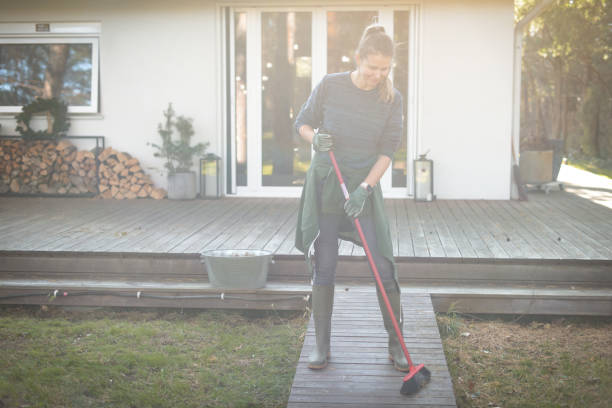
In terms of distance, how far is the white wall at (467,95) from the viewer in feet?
22.7

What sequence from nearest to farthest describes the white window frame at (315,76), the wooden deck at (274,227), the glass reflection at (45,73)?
1. the wooden deck at (274,227)
2. the white window frame at (315,76)
3. the glass reflection at (45,73)

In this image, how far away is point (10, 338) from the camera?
3.76 meters

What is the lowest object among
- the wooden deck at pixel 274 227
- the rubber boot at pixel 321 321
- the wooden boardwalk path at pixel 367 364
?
the wooden boardwalk path at pixel 367 364

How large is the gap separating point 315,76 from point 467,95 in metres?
1.66

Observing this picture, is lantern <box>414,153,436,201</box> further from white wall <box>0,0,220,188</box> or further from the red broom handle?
the red broom handle

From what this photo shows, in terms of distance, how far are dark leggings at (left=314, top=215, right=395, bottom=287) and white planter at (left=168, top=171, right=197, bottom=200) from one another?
439 cm

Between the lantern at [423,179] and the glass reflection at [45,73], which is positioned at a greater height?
the glass reflection at [45,73]

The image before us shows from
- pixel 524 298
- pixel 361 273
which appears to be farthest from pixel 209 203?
pixel 524 298

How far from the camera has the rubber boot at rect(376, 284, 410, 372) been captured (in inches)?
117

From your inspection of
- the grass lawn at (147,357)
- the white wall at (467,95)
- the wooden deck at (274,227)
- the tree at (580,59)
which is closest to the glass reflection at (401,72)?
the white wall at (467,95)

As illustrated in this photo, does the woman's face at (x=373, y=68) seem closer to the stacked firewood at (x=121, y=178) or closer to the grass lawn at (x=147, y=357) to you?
the grass lawn at (x=147, y=357)

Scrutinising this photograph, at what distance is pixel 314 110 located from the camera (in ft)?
10.1

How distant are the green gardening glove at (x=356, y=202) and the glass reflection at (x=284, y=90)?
Result: 4.39 m

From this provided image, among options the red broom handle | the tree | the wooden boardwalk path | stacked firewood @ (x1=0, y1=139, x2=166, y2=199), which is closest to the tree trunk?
stacked firewood @ (x1=0, y1=139, x2=166, y2=199)
